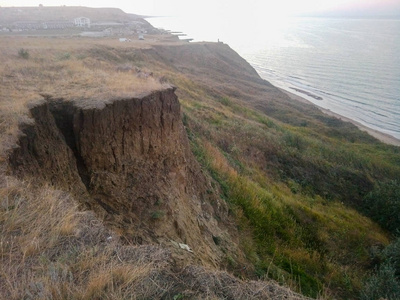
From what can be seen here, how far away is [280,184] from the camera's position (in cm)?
1806

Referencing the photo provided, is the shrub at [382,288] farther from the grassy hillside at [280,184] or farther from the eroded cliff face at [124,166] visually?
the eroded cliff face at [124,166]

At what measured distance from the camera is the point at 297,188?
1848 cm

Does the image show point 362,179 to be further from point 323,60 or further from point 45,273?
point 323,60

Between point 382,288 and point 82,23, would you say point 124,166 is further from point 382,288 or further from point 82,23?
point 82,23

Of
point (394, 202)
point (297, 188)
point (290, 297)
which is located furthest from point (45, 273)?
point (394, 202)

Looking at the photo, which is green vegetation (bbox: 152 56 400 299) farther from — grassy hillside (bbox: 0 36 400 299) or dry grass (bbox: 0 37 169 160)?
dry grass (bbox: 0 37 169 160)

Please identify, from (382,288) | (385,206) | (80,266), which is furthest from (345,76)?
(80,266)

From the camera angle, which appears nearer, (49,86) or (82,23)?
(49,86)

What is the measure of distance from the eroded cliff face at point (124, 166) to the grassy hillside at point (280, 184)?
0.70 metres

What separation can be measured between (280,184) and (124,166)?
460 inches

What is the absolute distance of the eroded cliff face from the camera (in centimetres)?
705

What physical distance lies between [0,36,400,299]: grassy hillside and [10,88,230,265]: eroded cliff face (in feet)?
2.29

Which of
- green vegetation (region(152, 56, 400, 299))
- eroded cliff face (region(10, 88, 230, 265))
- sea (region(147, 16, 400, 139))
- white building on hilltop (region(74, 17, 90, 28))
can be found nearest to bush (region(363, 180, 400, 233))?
green vegetation (region(152, 56, 400, 299))

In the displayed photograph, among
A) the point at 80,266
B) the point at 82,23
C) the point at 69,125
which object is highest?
the point at 82,23
